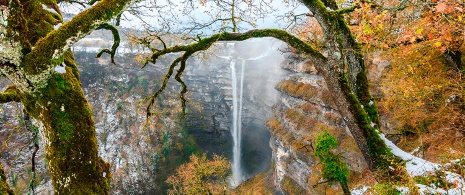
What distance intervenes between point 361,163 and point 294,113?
8495mm

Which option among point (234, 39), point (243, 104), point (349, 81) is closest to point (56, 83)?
point (234, 39)

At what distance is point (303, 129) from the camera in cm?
2078

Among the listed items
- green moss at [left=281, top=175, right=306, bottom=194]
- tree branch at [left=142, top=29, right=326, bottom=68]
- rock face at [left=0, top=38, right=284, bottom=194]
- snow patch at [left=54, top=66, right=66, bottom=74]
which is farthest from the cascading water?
snow patch at [left=54, top=66, right=66, bottom=74]

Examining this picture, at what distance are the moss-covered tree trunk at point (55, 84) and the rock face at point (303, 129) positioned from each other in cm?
1546

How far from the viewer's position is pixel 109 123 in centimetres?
3825

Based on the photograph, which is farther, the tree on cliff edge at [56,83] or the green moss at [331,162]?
the green moss at [331,162]

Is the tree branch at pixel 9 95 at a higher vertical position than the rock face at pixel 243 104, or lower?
higher

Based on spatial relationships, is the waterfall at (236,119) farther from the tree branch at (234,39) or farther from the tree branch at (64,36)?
the tree branch at (64,36)

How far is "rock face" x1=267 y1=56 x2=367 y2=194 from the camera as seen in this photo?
17.5 m

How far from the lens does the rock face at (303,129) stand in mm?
17516

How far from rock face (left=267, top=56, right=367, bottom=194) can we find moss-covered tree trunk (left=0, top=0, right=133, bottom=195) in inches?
609

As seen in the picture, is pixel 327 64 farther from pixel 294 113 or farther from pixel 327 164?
pixel 294 113

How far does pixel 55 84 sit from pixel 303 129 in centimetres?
1959

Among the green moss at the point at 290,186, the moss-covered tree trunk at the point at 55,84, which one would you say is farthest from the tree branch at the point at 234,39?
the green moss at the point at 290,186
